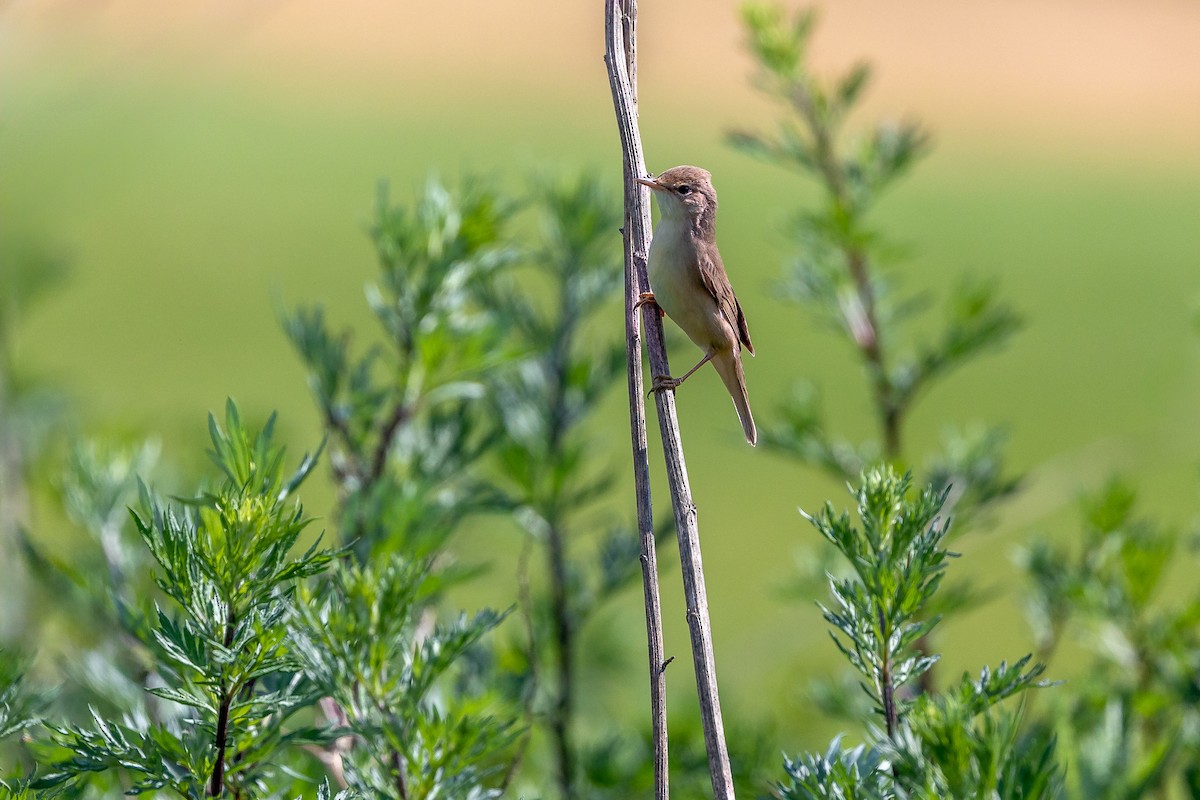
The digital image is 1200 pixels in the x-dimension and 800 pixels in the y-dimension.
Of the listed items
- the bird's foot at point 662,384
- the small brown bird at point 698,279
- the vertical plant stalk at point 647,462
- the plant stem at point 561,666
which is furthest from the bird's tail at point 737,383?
the bird's foot at point 662,384

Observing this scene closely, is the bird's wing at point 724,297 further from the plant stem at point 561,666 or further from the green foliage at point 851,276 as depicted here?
the plant stem at point 561,666

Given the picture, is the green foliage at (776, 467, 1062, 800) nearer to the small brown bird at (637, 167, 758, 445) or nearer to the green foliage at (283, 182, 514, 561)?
the green foliage at (283, 182, 514, 561)

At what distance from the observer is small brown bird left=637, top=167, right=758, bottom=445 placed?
1776mm

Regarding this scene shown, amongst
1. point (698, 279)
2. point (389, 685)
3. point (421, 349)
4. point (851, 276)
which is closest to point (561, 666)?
point (421, 349)

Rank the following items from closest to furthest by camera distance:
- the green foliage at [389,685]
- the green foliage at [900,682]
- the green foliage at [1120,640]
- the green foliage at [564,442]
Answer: the green foliage at [900,682]
the green foliage at [389,685]
the green foliage at [1120,640]
the green foliage at [564,442]

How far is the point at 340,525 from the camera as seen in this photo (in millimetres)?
1298

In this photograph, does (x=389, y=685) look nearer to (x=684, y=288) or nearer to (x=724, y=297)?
(x=684, y=288)

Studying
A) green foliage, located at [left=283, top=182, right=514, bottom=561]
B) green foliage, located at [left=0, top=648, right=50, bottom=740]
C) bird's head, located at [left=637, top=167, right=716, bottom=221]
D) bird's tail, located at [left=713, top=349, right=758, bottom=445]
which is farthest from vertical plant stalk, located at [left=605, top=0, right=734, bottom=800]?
bird's head, located at [left=637, top=167, right=716, bottom=221]

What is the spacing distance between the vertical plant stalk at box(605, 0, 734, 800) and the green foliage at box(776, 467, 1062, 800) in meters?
0.10

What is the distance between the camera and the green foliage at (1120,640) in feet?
4.04

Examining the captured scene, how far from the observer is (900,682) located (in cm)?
86

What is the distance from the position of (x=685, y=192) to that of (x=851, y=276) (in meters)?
0.35

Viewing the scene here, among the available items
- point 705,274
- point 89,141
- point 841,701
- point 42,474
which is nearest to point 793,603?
point 841,701

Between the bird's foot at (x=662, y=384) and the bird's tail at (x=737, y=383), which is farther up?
the bird's tail at (x=737, y=383)
